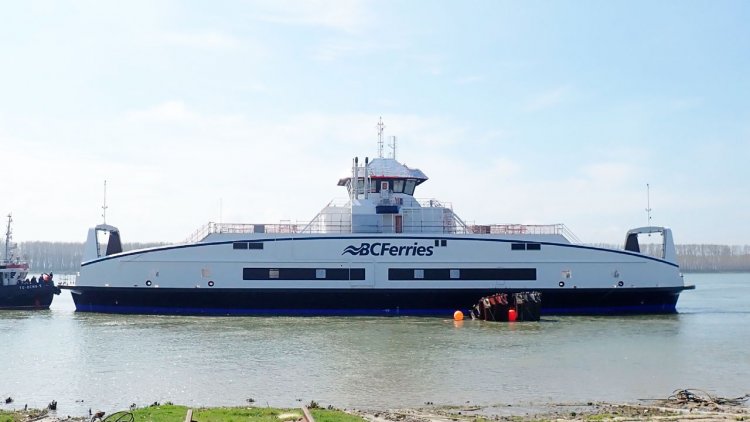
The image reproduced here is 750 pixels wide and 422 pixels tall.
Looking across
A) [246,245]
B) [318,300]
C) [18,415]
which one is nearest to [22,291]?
[246,245]

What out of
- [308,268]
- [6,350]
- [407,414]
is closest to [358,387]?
[407,414]

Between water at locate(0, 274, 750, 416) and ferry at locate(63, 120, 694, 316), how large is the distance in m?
1.84

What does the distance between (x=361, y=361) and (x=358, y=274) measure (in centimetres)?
1176

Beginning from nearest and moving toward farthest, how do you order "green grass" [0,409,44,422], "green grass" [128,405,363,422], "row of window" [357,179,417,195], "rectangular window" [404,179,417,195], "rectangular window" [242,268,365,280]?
1. "green grass" [128,405,363,422]
2. "green grass" [0,409,44,422]
3. "rectangular window" [242,268,365,280]
4. "row of window" [357,179,417,195]
5. "rectangular window" [404,179,417,195]

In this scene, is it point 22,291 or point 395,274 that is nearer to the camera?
point 395,274

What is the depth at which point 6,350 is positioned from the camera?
1983 cm

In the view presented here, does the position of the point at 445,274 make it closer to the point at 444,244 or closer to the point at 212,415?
the point at 444,244

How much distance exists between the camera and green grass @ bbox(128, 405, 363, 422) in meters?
10.3

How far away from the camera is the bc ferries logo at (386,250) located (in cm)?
2942

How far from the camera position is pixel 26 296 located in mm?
34906

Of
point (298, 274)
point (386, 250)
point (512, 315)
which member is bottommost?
point (512, 315)

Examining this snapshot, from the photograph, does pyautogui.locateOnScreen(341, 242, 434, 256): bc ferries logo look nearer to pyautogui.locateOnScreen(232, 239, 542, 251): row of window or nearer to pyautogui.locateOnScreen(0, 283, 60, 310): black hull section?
pyautogui.locateOnScreen(232, 239, 542, 251): row of window

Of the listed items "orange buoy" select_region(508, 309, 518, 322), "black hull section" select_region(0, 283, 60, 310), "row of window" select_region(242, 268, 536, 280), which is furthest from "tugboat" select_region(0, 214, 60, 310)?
"orange buoy" select_region(508, 309, 518, 322)

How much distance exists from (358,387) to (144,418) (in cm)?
505
